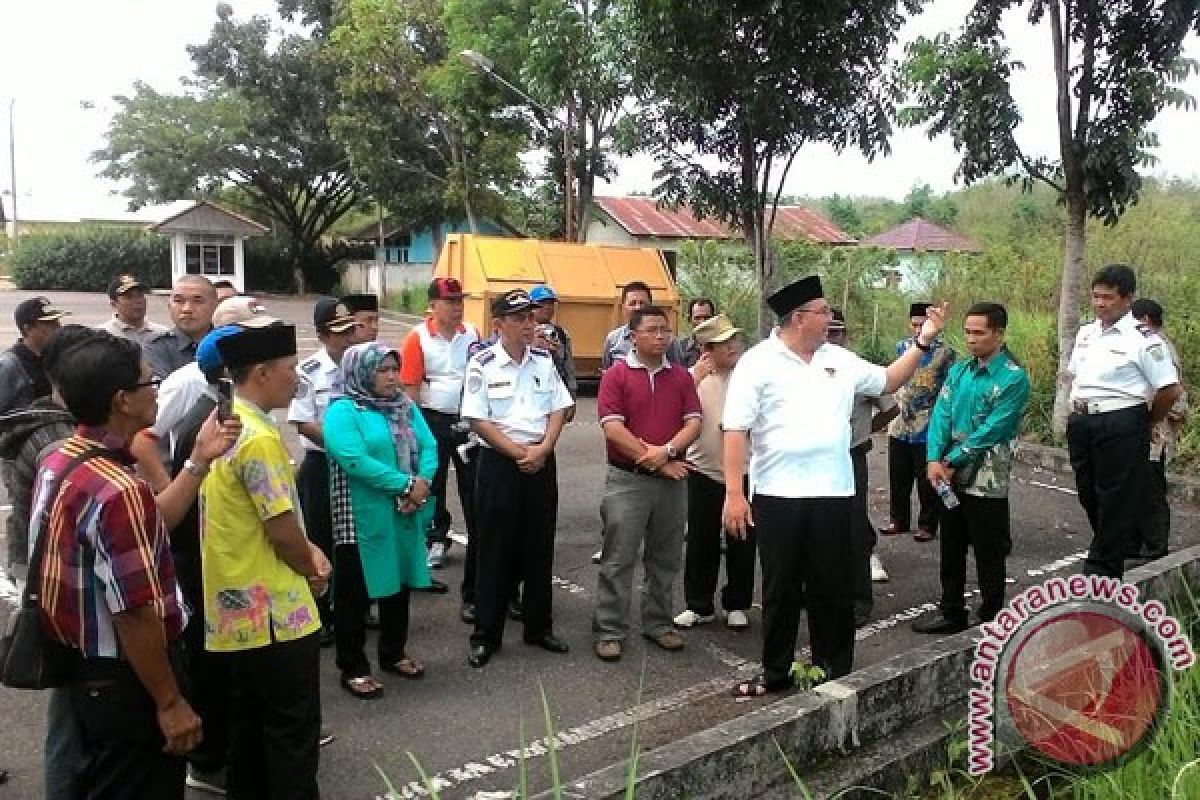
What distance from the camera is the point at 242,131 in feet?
105

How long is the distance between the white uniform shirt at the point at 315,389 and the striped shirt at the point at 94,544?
2.20 meters

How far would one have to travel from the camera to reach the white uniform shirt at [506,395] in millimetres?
4414

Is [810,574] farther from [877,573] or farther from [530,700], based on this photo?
[877,573]

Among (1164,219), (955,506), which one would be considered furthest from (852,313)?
(955,506)

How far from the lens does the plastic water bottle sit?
4630mm

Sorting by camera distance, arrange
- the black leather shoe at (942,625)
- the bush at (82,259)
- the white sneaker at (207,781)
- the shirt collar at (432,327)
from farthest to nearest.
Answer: the bush at (82,259), the shirt collar at (432,327), the black leather shoe at (942,625), the white sneaker at (207,781)

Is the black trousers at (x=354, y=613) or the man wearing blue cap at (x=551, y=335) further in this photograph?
the man wearing blue cap at (x=551, y=335)

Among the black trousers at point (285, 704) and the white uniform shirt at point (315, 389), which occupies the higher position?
the white uniform shirt at point (315, 389)

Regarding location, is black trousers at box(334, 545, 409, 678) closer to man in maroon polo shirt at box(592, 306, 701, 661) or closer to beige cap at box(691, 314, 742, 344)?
man in maroon polo shirt at box(592, 306, 701, 661)

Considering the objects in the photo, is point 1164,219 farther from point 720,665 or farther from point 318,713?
point 318,713

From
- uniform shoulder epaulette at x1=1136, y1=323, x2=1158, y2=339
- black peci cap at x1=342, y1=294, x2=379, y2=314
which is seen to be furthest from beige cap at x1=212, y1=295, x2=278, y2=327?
uniform shoulder epaulette at x1=1136, y1=323, x2=1158, y2=339

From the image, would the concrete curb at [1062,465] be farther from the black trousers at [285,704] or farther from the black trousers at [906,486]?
the black trousers at [285,704]

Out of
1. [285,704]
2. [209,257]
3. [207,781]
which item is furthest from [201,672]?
[209,257]

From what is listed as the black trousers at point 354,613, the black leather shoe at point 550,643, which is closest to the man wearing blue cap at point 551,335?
the black leather shoe at point 550,643
